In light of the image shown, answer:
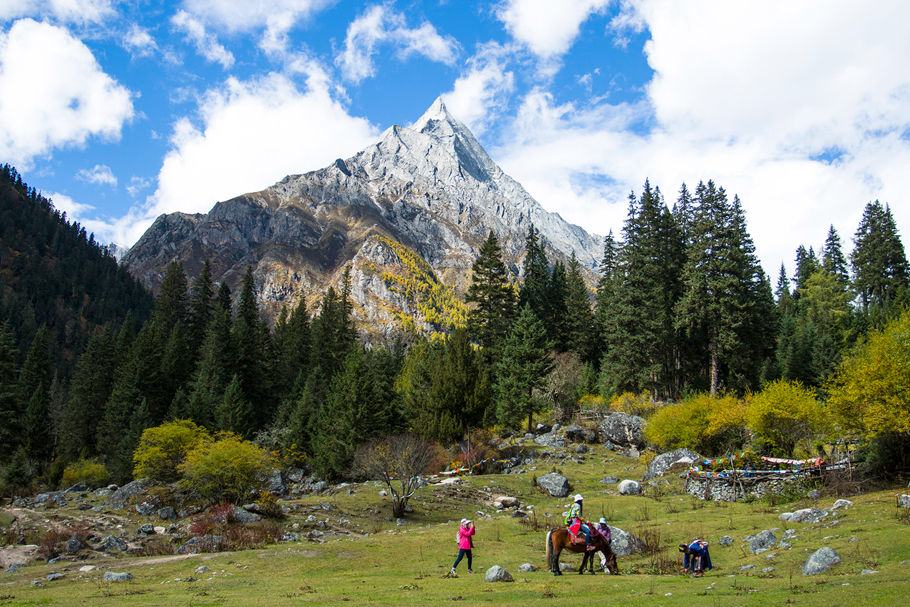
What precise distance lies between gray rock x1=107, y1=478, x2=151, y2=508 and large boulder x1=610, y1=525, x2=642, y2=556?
117 feet

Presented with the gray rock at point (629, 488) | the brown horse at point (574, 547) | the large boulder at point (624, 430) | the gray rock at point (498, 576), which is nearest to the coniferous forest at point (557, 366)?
the large boulder at point (624, 430)

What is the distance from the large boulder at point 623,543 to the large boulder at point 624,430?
24982 millimetres

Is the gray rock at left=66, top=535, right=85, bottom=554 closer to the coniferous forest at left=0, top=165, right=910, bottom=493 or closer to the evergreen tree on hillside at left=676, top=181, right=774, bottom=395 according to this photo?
the coniferous forest at left=0, top=165, right=910, bottom=493

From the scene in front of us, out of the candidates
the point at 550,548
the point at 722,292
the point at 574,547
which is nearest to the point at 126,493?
the point at 550,548

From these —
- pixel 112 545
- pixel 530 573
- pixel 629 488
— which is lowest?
pixel 112 545

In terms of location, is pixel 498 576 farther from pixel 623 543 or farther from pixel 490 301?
pixel 490 301

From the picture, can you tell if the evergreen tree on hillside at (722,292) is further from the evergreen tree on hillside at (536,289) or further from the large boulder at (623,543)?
the large boulder at (623,543)

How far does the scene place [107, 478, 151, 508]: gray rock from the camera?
37.7 metres

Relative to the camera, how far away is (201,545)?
21.6 metres

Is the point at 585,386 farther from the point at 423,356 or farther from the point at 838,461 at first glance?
the point at 838,461

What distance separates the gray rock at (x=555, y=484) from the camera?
31006mm

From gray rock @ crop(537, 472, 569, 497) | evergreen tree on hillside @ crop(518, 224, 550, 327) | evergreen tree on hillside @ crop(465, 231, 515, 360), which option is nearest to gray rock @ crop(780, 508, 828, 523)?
gray rock @ crop(537, 472, 569, 497)

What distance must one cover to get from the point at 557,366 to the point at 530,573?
42997 millimetres

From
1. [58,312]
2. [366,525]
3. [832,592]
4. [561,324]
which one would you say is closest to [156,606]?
[832,592]
